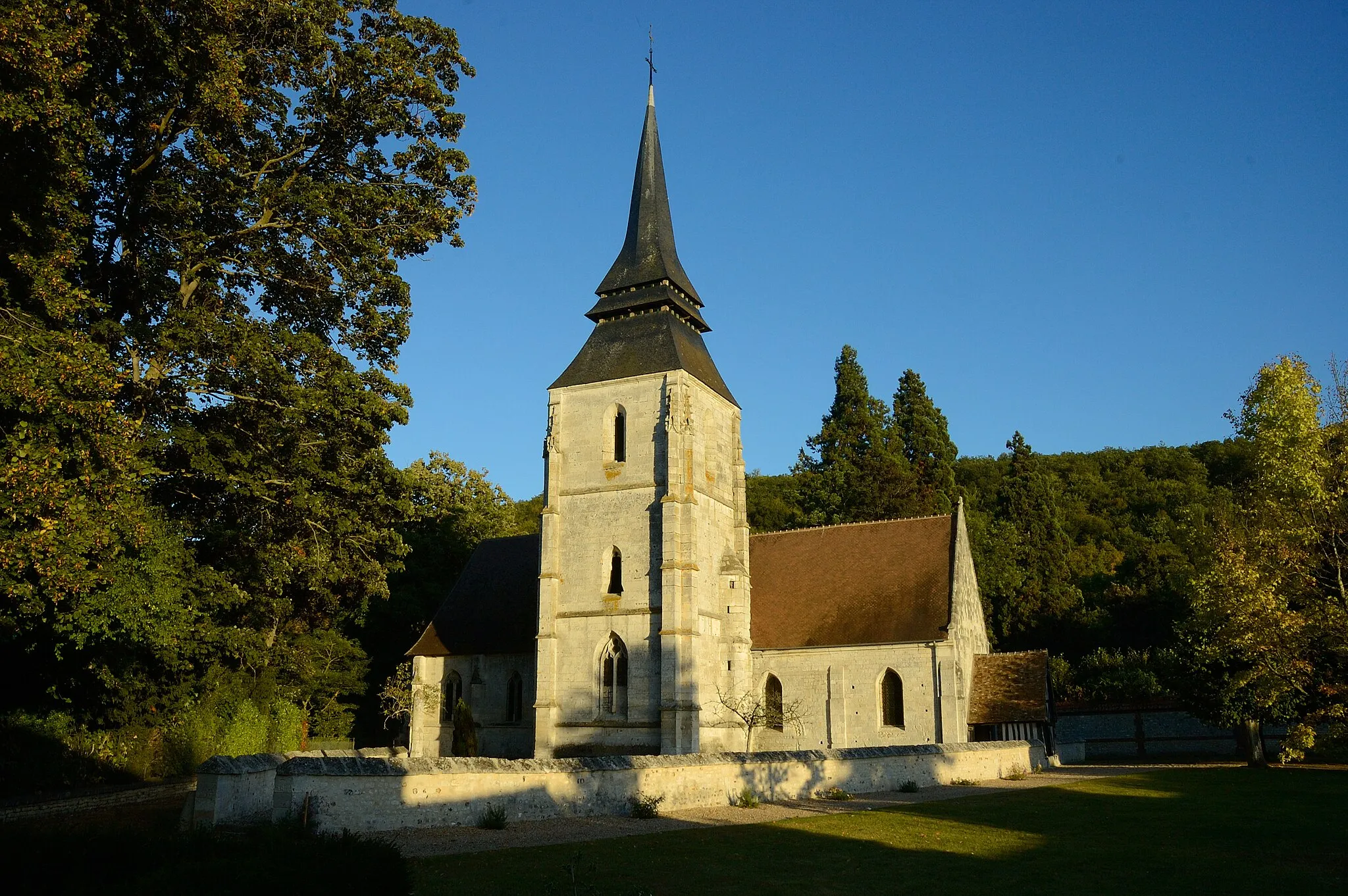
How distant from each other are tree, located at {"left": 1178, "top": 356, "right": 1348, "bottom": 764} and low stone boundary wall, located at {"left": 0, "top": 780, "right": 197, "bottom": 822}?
73.3 feet

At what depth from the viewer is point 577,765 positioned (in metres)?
15.7

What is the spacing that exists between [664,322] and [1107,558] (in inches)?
1412

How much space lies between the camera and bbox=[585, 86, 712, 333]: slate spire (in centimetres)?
3066

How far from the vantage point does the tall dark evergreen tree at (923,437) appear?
49.2 m

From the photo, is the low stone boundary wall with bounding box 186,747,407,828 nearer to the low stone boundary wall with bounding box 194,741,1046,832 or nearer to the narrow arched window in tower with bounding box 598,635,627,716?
the low stone boundary wall with bounding box 194,741,1046,832

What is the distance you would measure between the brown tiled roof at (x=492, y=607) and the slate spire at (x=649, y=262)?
926 cm

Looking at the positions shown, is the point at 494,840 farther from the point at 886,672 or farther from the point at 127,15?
the point at 886,672

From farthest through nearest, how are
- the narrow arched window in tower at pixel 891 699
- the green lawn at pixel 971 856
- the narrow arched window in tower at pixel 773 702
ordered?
the narrow arched window in tower at pixel 773 702
the narrow arched window in tower at pixel 891 699
the green lawn at pixel 971 856

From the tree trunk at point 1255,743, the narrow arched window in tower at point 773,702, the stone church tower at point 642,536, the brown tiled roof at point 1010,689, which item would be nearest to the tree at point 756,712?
the narrow arched window in tower at point 773,702

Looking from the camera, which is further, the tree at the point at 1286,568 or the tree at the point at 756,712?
the tree at the point at 756,712

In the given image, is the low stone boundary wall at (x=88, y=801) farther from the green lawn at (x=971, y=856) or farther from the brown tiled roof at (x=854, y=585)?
the brown tiled roof at (x=854, y=585)

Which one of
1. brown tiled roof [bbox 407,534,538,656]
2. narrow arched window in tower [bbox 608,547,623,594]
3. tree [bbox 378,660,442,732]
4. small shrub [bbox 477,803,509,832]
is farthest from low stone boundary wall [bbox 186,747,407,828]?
tree [bbox 378,660,442,732]

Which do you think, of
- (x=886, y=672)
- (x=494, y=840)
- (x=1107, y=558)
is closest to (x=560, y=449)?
(x=886, y=672)

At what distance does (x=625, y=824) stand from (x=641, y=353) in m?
17.2
